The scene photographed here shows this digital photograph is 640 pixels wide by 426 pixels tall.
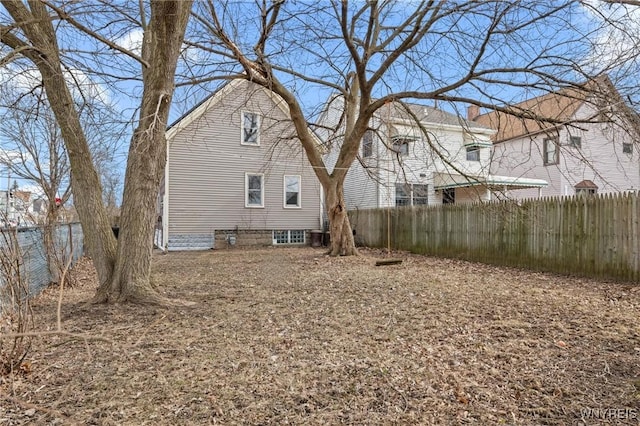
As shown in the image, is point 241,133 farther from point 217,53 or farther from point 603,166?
point 603,166

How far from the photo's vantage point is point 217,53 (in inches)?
302

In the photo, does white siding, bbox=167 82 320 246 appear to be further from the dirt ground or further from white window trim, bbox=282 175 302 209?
the dirt ground

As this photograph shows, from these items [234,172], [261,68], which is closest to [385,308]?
[261,68]

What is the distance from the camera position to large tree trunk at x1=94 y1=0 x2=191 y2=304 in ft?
16.6

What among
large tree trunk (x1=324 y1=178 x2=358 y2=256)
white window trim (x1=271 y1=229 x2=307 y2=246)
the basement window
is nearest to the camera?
large tree trunk (x1=324 y1=178 x2=358 y2=256)

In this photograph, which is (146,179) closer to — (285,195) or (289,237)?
(285,195)

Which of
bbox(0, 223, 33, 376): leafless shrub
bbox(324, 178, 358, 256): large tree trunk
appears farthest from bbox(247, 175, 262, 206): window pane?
bbox(0, 223, 33, 376): leafless shrub

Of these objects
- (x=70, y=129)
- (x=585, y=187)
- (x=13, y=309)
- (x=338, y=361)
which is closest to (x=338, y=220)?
(x=70, y=129)

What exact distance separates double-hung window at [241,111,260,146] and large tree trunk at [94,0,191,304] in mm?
10764

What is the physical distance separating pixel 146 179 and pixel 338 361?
344 centimetres

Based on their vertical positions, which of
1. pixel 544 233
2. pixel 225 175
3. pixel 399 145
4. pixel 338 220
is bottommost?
pixel 544 233

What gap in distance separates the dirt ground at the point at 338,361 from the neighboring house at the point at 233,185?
9.15 m

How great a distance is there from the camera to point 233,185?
15797 millimetres

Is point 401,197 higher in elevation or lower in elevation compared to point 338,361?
higher
